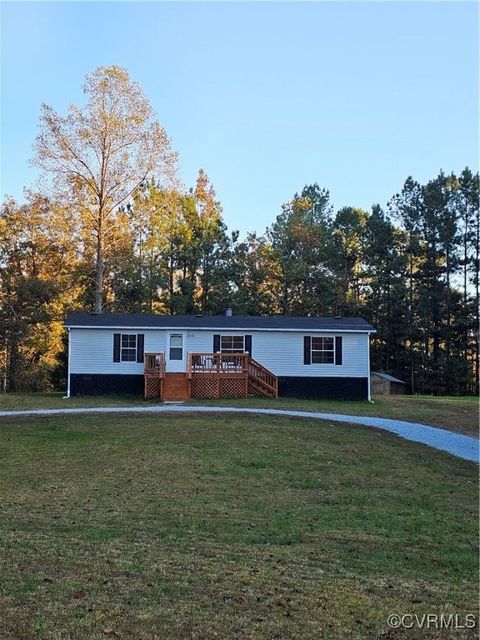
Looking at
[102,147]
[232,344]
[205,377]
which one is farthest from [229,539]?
[102,147]

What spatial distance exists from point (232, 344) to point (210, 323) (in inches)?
50.6

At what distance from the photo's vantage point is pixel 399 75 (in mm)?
14148

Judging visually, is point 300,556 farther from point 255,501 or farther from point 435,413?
point 435,413

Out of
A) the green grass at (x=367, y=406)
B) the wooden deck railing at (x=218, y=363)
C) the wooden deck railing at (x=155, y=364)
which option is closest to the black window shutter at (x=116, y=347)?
the wooden deck railing at (x=155, y=364)

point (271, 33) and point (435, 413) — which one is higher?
point (271, 33)

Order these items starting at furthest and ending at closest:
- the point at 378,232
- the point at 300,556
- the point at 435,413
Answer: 1. the point at 378,232
2. the point at 435,413
3. the point at 300,556

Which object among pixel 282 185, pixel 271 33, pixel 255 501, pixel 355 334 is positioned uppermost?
pixel 282 185

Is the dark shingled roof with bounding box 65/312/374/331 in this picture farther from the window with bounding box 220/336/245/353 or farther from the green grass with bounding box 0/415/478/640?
the green grass with bounding box 0/415/478/640

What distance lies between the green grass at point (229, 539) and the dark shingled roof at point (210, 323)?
37.3 ft

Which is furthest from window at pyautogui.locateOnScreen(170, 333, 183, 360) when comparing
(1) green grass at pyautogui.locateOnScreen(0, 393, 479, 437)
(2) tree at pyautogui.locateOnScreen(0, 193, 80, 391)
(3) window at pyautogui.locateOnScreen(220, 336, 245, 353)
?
(2) tree at pyautogui.locateOnScreen(0, 193, 80, 391)

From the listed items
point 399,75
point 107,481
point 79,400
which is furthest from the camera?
point 79,400

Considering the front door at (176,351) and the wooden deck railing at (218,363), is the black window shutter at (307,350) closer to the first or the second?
the wooden deck railing at (218,363)

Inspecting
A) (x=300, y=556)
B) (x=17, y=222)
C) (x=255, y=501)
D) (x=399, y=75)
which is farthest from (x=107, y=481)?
(x=17, y=222)

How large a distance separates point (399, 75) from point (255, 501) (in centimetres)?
1145
